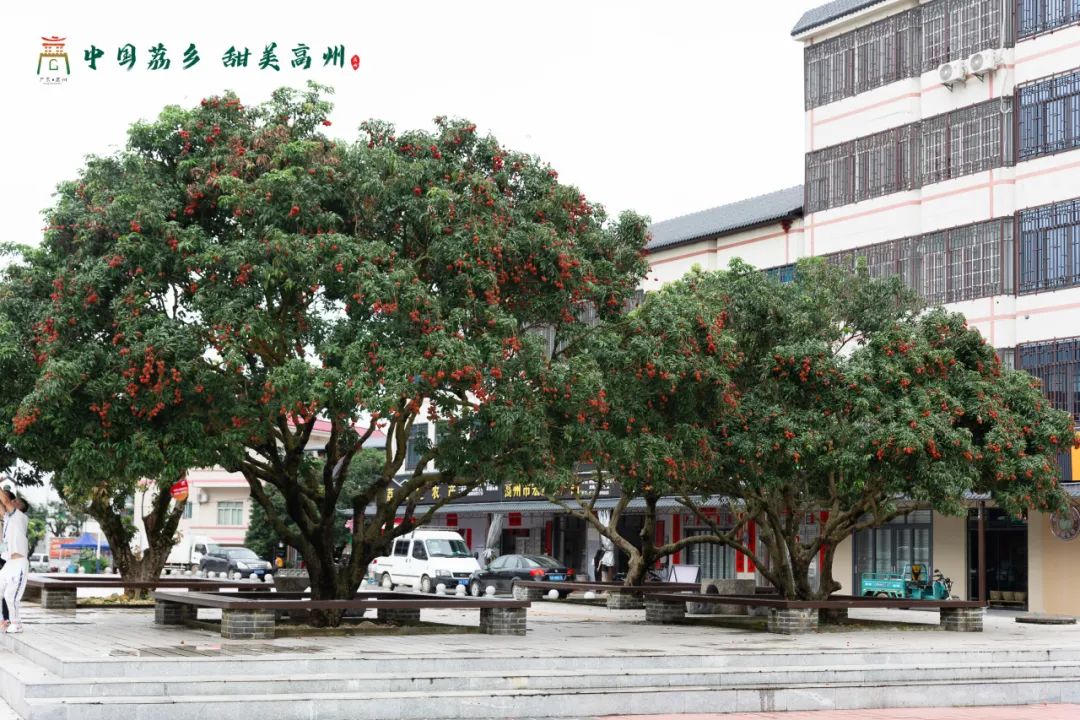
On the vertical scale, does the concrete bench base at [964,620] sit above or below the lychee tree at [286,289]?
below

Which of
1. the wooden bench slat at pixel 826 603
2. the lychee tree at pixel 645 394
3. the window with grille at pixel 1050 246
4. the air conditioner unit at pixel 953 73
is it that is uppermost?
the air conditioner unit at pixel 953 73

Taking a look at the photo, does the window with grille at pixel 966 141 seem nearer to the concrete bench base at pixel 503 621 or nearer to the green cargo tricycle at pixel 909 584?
the green cargo tricycle at pixel 909 584

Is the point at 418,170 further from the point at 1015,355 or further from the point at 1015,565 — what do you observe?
the point at 1015,565

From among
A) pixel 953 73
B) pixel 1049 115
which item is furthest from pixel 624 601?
pixel 953 73

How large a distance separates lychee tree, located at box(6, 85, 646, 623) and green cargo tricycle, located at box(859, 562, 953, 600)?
56.7 ft

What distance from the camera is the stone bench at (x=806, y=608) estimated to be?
21906mm

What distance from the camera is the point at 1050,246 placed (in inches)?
1189

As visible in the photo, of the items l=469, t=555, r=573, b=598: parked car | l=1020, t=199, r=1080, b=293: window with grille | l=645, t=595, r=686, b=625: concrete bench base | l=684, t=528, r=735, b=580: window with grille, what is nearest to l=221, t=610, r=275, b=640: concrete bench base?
l=645, t=595, r=686, b=625: concrete bench base

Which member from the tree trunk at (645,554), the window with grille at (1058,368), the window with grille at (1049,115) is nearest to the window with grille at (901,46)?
the window with grille at (1049,115)

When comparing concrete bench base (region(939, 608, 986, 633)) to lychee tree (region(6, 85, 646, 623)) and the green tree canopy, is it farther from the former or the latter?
lychee tree (region(6, 85, 646, 623))

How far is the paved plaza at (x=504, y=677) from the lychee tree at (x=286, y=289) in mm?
2568

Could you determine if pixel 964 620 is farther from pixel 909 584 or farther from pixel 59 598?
pixel 59 598

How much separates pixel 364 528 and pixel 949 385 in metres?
9.66

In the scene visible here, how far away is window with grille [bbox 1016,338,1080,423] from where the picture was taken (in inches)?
1159
